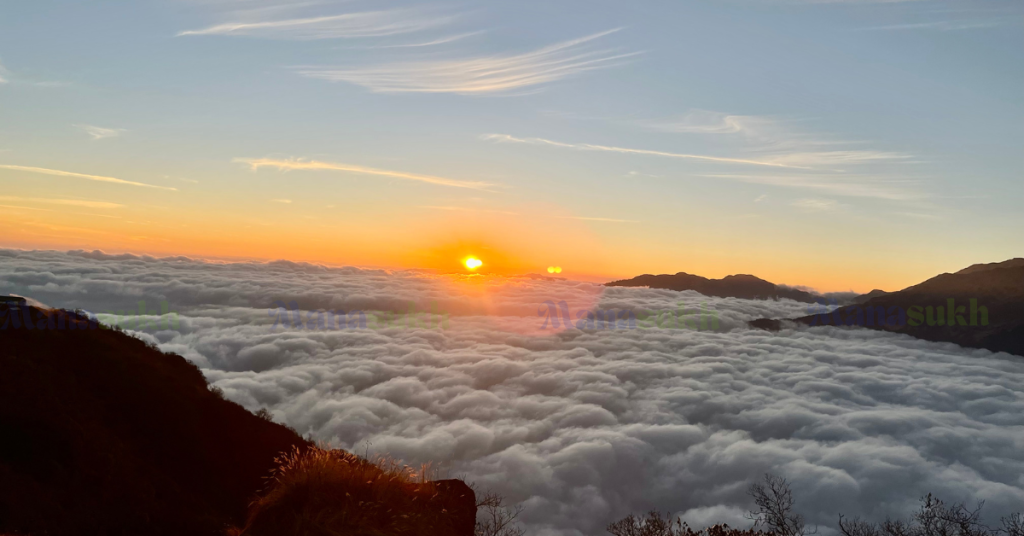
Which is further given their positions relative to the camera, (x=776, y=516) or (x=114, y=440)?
(x=776, y=516)

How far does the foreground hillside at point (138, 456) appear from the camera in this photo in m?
11.2

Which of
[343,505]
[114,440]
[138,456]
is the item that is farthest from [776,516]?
[114,440]

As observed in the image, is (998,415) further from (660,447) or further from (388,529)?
(388,529)

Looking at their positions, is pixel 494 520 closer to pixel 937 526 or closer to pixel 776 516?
pixel 776 516

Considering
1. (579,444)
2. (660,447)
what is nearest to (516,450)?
(579,444)

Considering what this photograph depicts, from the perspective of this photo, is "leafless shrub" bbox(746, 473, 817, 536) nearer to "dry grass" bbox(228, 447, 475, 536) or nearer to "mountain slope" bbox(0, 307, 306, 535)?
"dry grass" bbox(228, 447, 475, 536)

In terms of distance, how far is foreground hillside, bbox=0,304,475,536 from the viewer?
36.9 ft

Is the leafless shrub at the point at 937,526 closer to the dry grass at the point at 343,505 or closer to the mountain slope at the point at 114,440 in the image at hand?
the dry grass at the point at 343,505

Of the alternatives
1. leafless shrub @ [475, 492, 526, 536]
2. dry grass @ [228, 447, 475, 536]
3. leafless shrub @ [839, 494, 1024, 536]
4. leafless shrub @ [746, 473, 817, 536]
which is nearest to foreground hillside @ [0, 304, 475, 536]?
dry grass @ [228, 447, 475, 536]

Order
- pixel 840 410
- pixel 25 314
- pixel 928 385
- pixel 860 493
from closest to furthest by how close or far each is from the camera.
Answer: pixel 25 314, pixel 860 493, pixel 840 410, pixel 928 385

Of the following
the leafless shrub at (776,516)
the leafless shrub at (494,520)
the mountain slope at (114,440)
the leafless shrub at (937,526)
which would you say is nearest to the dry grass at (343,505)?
the leafless shrub at (494,520)

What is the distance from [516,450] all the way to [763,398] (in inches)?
→ 3144

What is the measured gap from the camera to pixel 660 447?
157 metres

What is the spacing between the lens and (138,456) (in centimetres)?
2300
